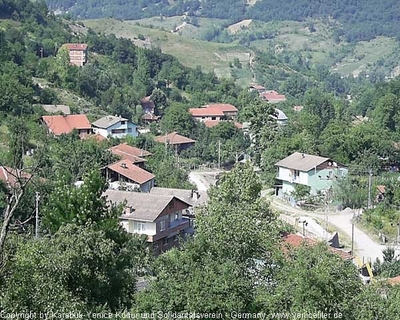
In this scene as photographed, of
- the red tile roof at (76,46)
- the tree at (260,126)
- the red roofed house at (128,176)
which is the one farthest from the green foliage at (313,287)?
the red tile roof at (76,46)

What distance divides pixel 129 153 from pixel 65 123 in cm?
537

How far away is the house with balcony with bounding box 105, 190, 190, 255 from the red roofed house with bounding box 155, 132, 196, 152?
16837 millimetres

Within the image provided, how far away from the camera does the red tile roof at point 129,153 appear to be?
2923 cm

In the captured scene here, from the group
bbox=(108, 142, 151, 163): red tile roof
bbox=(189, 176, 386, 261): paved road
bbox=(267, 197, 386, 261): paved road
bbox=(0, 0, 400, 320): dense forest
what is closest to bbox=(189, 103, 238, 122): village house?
bbox=(0, 0, 400, 320): dense forest

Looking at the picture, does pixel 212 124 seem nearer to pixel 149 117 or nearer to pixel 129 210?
pixel 149 117

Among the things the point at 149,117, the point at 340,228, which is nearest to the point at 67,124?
the point at 149,117

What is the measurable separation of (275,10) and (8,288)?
16065cm

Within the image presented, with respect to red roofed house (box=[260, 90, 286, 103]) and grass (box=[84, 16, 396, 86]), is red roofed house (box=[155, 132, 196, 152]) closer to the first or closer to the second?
red roofed house (box=[260, 90, 286, 103])

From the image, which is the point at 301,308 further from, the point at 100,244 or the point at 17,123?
the point at 17,123

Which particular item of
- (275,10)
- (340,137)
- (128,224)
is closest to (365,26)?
(275,10)

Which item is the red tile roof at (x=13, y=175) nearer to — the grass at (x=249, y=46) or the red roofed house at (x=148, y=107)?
the red roofed house at (x=148, y=107)

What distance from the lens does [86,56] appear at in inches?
2114

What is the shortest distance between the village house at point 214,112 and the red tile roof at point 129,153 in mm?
13293

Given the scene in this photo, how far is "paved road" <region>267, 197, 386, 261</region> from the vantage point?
866 inches
